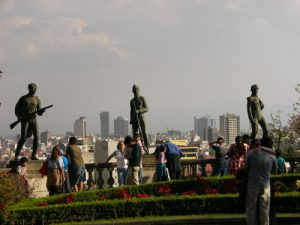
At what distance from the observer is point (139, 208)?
15430mm

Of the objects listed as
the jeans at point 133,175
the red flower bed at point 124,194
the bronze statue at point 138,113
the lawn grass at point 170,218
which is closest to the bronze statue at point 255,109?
the bronze statue at point 138,113

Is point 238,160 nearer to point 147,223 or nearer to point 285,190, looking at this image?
point 285,190

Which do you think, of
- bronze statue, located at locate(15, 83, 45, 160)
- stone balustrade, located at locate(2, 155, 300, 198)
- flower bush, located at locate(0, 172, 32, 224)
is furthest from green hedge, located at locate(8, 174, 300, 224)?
bronze statue, located at locate(15, 83, 45, 160)

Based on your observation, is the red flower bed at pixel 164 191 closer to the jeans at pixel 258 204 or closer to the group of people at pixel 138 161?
the group of people at pixel 138 161

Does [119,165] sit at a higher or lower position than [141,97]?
lower

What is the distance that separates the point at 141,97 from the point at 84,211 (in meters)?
9.02

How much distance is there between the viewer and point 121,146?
2178 centimetres

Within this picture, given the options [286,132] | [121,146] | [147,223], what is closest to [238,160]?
[121,146]

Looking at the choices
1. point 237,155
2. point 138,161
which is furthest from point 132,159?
point 237,155

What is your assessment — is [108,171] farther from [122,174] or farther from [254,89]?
[254,89]

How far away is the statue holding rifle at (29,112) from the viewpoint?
21000 mm

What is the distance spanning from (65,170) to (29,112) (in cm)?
→ 264

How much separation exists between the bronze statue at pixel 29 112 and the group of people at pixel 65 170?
5.72ft

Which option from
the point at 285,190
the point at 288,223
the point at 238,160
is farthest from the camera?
the point at 238,160
